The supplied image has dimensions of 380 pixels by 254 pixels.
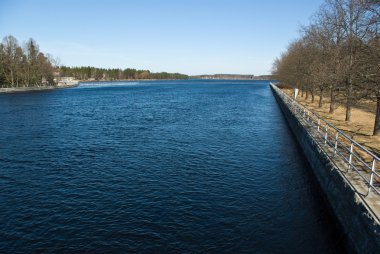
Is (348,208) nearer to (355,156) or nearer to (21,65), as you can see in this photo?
(355,156)

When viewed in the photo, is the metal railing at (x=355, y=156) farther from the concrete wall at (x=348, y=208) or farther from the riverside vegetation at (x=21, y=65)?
the riverside vegetation at (x=21, y=65)

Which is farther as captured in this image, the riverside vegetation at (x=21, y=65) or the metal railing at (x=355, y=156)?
the riverside vegetation at (x=21, y=65)


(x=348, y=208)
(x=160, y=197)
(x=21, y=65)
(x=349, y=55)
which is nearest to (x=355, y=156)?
(x=348, y=208)

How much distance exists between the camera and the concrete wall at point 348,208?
9102 mm

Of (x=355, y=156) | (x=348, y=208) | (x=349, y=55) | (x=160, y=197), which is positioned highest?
(x=349, y=55)

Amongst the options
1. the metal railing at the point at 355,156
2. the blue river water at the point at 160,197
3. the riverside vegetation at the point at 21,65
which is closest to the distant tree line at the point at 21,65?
the riverside vegetation at the point at 21,65

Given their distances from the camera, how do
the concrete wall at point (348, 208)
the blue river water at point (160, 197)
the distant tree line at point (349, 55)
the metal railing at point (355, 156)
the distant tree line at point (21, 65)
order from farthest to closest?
the distant tree line at point (21, 65), the distant tree line at point (349, 55), the blue river water at point (160, 197), the metal railing at point (355, 156), the concrete wall at point (348, 208)

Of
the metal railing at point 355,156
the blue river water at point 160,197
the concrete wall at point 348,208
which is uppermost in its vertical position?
the metal railing at point 355,156

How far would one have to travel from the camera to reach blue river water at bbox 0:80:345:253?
11734 mm

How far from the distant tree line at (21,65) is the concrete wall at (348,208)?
364ft

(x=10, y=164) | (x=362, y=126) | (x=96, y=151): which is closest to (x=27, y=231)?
(x=10, y=164)

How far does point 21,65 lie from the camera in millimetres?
110000

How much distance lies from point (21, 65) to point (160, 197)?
114 meters

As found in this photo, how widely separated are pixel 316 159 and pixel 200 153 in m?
8.76
